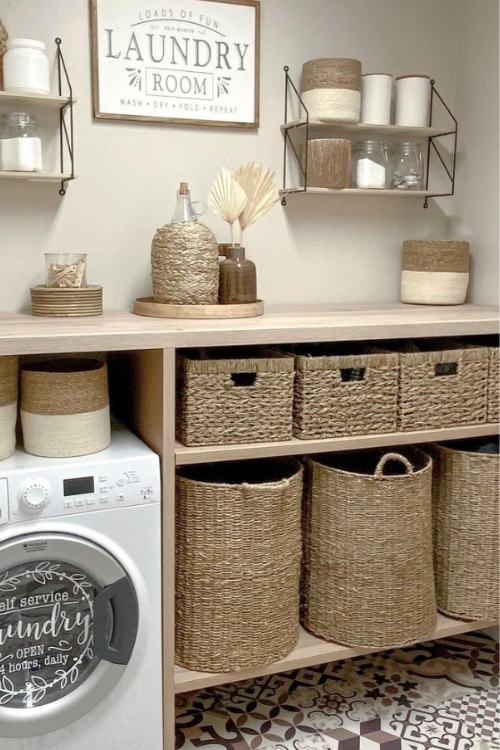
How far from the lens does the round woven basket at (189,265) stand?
1.97m

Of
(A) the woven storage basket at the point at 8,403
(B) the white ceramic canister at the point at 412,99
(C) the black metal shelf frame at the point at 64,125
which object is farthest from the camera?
(B) the white ceramic canister at the point at 412,99

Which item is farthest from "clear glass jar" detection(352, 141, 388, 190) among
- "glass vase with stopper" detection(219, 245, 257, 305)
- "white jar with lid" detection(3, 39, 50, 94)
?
"white jar with lid" detection(3, 39, 50, 94)

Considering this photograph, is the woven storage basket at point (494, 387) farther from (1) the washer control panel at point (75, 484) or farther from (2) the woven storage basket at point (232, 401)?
(1) the washer control panel at point (75, 484)

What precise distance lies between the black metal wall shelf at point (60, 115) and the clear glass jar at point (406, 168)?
1.02 metres

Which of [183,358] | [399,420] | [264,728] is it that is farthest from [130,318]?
[264,728]

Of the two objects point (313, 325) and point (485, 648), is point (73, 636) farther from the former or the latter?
point (485, 648)

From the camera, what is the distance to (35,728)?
5.49 feet

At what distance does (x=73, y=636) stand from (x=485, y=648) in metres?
1.43

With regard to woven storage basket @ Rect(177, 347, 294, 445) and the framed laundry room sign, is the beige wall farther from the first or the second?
woven storage basket @ Rect(177, 347, 294, 445)

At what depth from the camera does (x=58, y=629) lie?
5.55 feet

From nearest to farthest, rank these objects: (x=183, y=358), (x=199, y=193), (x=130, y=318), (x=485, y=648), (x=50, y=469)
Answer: (x=50, y=469), (x=183, y=358), (x=130, y=318), (x=199, y=193), (x=485, y=648)

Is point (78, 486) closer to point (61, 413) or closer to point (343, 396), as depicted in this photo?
point (61, 413)

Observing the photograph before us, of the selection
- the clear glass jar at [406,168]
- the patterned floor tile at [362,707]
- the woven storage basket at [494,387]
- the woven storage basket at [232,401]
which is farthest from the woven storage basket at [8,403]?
the clear glass jar at [406,168]

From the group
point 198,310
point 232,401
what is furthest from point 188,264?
point 232,401
